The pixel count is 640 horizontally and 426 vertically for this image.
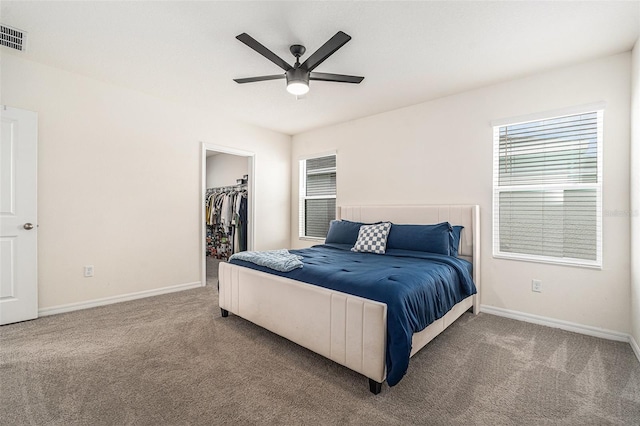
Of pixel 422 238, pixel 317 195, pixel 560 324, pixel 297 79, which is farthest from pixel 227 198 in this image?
pixel 560 324

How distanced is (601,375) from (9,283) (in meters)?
4.93

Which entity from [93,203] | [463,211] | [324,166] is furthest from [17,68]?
[463,211]

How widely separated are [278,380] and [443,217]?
2.59 metres

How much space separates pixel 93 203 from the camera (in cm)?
327

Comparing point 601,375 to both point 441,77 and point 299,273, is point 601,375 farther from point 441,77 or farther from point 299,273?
point 441,77

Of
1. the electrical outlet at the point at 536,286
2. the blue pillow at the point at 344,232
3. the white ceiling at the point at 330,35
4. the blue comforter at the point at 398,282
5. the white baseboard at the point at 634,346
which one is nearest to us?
the blue comforter at the point at 398,282

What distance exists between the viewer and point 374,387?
1.76 m

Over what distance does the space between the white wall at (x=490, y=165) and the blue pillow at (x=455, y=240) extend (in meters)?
0.30

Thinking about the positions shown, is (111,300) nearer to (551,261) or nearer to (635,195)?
(551,261)

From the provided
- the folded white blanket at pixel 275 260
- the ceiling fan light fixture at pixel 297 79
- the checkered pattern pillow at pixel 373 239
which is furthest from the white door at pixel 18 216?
the checkered pattern pillow at pixel 373 239

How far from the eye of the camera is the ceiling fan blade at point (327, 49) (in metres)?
1.95

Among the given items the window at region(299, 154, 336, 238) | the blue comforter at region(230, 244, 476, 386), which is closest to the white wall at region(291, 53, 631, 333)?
the window at region(299, 154, 336, 238)

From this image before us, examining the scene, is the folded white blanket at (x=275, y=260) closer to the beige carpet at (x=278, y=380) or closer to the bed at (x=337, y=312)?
the bed at (x=337, y=312)

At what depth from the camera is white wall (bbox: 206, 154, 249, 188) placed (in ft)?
20.7
